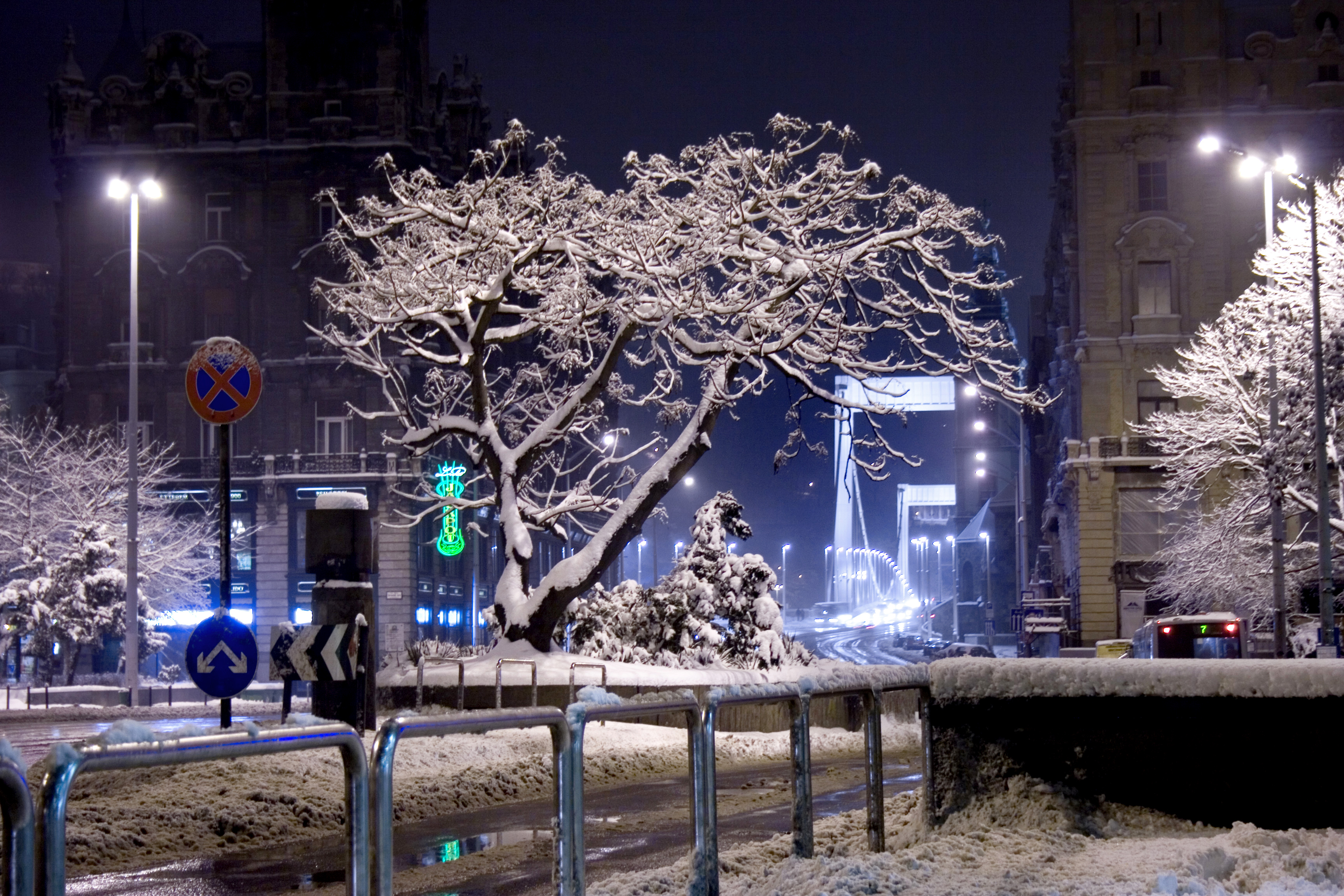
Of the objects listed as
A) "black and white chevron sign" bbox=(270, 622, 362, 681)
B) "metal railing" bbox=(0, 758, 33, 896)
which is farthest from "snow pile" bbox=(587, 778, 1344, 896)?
"black and white chevron sign" bbox=(270, 622, 362, 681)

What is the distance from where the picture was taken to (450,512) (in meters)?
37.3

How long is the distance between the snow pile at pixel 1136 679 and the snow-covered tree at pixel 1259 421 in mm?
25920

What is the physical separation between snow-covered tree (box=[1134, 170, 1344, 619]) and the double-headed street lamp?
56 cm

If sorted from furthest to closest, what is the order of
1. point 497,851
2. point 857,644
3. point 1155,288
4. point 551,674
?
point 857,644 → point 1155,288 → point 551,674 → point 497,851

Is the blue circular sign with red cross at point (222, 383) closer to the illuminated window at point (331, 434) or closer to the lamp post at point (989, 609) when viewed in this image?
the illuminated window at point (331, 434)

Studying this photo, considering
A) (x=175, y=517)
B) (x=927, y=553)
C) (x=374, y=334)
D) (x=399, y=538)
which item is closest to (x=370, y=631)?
(x=374, y=334)


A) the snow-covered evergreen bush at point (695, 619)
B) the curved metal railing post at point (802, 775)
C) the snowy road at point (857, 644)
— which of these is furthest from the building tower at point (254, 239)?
the curved metal railing post at point (802, 775)

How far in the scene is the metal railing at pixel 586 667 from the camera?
69.4ft

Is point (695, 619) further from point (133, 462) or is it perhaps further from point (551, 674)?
point (133, 462)

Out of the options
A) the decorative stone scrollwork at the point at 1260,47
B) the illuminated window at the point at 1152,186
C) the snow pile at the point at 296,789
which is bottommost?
the snow pile at the point at 296,789

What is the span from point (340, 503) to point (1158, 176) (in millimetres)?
51075

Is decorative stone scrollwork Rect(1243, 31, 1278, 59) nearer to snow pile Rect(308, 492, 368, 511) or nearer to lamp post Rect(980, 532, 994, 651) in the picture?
lamp post Rect(980, 532, 994, 651)

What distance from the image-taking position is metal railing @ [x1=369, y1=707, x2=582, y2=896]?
4684 millimetres

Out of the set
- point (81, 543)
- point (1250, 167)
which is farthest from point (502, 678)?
point (81, 543)
